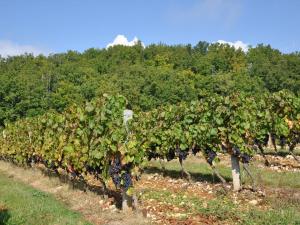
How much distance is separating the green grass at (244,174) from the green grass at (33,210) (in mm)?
5692

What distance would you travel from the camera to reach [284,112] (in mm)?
18281

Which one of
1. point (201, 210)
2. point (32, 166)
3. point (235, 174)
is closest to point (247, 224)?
point (201, 210)

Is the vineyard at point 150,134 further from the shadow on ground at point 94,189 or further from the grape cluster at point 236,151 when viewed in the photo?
the shadow on ground at point 94,189

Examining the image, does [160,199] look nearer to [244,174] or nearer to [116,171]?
[116,171]

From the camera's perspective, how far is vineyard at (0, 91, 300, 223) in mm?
10961

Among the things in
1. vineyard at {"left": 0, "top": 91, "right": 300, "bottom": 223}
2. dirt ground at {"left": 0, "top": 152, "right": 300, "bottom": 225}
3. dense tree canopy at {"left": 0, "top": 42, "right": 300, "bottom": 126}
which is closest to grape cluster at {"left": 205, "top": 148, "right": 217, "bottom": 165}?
vineyard at {"left": 0, "top": 91, "right": 300, "bottom": 223}

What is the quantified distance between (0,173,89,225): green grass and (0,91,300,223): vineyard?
1.41 metres

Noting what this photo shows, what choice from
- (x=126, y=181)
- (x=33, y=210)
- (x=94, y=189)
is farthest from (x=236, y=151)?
(x=33, y=210)

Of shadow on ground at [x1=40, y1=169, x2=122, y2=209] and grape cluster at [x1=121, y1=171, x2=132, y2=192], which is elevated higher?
grape cluster at [x1=121, y1=171, x2=132, y2=192]

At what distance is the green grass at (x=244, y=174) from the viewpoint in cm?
1377

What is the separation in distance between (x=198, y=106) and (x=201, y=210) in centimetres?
578

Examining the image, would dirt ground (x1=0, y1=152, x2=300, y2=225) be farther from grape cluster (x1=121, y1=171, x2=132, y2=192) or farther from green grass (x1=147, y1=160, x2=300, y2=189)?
green grass (x1=147, y1=160, x2=300, y2=189)

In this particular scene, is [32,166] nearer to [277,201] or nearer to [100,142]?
[100,142]

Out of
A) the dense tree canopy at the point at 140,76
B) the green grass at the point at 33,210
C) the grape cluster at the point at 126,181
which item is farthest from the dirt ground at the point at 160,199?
the dense tree canopy at the point at 140,76
